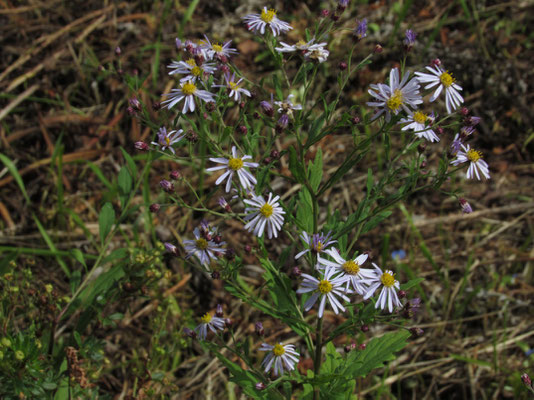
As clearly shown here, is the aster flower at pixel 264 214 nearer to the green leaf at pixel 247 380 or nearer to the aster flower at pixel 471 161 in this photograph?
the green leaf at pixel 247 380

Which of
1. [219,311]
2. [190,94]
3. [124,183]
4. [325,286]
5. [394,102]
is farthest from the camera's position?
[124,183]

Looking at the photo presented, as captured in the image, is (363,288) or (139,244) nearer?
(363,288)

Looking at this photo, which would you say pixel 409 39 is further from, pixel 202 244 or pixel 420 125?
pixel 202 244

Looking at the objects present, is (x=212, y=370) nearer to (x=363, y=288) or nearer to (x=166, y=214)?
(x=166, y=214)

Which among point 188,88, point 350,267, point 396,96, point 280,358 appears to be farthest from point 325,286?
point 188,88

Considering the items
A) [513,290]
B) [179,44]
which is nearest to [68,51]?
[179,44]

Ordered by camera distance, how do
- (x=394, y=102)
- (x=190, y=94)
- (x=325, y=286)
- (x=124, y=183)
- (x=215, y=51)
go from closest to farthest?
1. (x=394, y=102)
2. (x=325, y=286)
3. (x=190, y=94)
4. (x=215, y=51)
5. (x=124, y=183)
